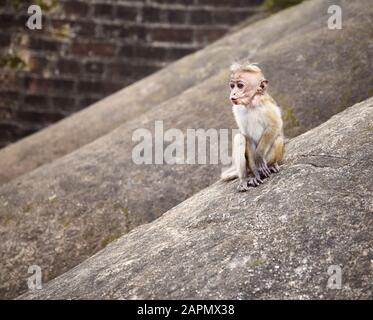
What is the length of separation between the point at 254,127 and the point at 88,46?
6.90 meters

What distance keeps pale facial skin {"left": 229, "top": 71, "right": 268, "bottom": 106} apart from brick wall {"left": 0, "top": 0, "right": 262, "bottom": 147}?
6571 millimetres

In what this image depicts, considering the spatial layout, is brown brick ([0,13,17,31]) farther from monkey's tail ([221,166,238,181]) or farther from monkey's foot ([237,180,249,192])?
monkey's foot ([237,180,249,192])

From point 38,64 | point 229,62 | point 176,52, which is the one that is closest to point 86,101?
point 38,64

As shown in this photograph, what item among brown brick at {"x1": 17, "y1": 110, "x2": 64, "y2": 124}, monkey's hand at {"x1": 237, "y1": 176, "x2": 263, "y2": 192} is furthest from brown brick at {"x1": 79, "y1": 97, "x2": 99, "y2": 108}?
monkey's hand at {"x1": 237, "y1": 176, "x2": 263, "y2": 192}

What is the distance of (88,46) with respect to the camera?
1000cm

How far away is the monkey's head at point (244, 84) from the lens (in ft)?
11.8

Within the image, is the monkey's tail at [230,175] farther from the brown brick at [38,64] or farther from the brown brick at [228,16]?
the brown brick at [38,64]

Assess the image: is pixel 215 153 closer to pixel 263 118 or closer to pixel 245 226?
pixel 263 118

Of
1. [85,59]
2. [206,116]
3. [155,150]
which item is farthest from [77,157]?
[85,59]

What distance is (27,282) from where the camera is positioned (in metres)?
4.77

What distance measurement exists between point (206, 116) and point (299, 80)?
107 centimetres

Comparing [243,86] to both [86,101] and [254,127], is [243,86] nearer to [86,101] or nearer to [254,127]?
[254,127]

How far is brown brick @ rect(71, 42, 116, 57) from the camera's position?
9.98m
